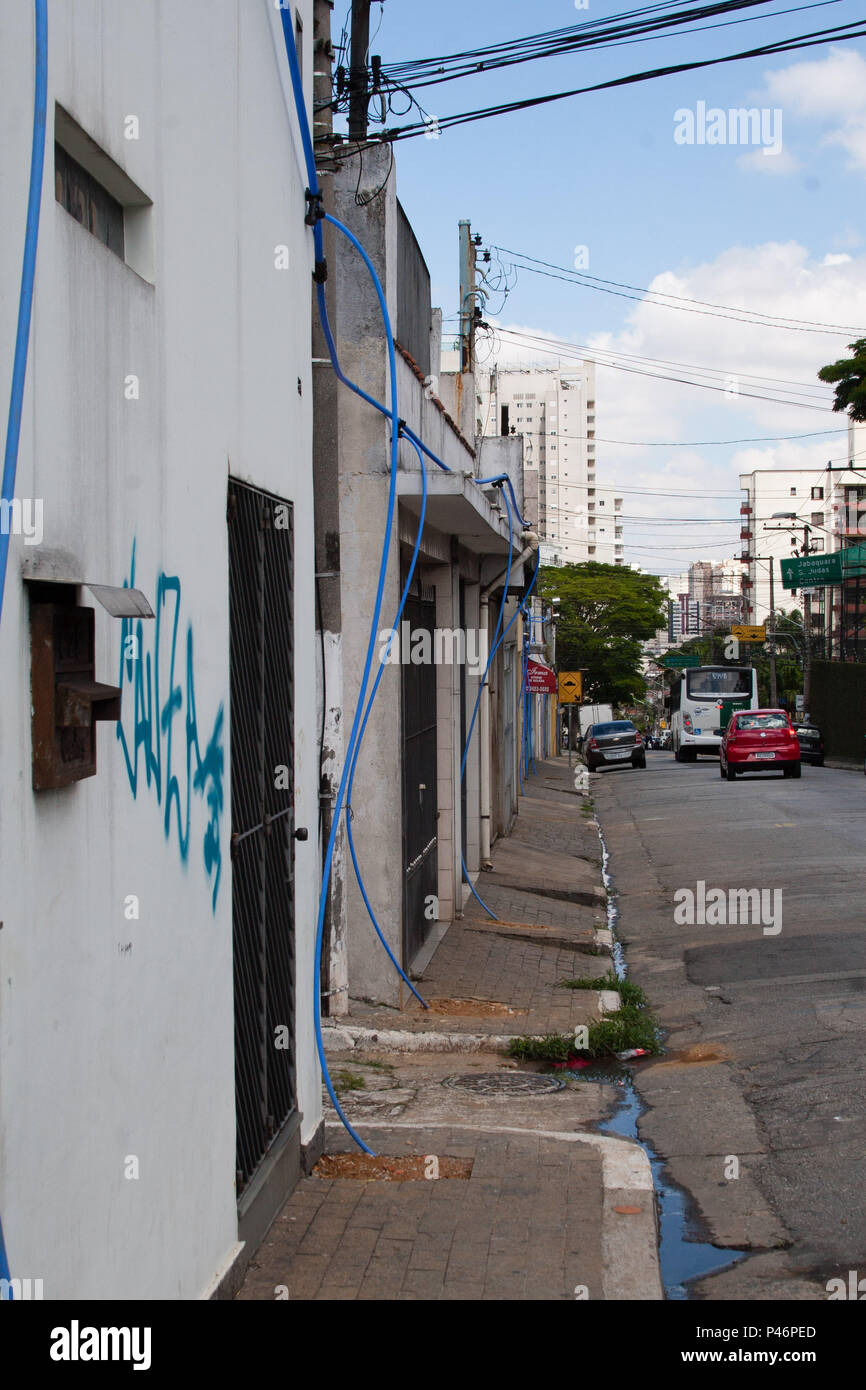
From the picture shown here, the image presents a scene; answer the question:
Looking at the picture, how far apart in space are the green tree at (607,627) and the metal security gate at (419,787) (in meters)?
58.0

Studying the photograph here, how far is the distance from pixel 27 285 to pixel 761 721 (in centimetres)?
3043

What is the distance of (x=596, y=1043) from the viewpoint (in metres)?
8.54

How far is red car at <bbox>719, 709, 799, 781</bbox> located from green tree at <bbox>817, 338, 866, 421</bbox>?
889 cm

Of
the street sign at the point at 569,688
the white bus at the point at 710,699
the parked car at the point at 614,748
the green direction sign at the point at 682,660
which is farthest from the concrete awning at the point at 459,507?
the green direction sign at the point at 682,660

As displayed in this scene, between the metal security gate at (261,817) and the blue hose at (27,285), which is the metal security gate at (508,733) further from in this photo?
the blue hose at (27,285)

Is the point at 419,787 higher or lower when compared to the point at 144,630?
lower

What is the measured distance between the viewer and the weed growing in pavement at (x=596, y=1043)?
8359 mm

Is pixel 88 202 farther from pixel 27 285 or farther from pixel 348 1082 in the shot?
pixel 348 1082

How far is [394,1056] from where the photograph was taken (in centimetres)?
816

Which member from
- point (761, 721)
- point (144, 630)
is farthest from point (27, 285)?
point (761, 721)

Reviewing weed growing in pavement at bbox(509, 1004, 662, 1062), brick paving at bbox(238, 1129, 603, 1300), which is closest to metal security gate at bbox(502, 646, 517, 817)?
weed growing in pavement at bbox(509, 1004, 662, 1062)

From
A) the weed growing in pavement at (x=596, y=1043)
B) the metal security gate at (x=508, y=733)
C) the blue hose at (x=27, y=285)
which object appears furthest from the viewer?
the metal security gate at (x=508, y=733)

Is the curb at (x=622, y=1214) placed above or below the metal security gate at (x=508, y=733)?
below

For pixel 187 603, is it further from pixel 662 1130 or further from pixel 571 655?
pixel 571 655
